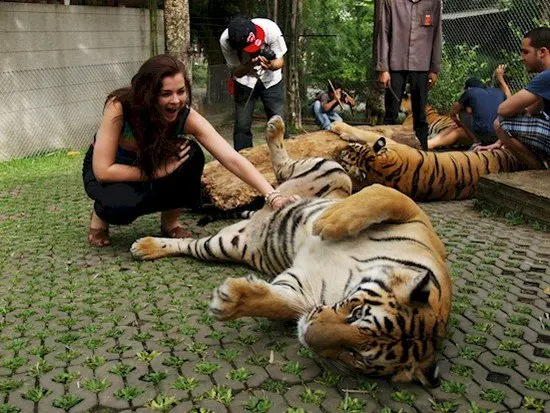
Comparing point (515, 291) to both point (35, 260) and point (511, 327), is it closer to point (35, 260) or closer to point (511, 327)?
point (511, 327)

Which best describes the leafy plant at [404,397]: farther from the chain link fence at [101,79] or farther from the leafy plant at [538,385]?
the chain link fence at [101,79]

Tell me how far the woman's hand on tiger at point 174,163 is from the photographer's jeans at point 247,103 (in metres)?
2.11

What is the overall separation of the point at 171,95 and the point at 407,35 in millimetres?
3927

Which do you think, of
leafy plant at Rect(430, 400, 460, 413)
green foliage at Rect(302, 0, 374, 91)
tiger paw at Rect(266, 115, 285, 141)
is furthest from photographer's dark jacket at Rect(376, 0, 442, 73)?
green foliage at Rect(302, 0, 374, 91)

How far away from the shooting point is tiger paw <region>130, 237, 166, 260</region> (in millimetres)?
3855

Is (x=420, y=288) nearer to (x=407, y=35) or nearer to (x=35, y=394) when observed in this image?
(x=35, y=394)

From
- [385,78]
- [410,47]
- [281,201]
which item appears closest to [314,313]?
[281,201]

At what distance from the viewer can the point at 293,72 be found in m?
10.9

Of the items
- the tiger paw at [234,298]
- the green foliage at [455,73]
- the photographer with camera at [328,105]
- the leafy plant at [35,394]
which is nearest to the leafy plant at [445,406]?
the tiger paw at [234,298]

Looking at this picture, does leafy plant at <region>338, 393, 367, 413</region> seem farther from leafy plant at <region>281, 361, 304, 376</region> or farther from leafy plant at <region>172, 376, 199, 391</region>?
leafy plant at <region>172, 376, 199, 391</region>

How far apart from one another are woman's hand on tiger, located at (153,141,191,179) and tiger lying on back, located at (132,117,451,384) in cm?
43

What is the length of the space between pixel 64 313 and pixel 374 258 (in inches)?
60.8

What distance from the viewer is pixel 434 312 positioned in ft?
7.51

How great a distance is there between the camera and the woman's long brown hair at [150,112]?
3.60 m
